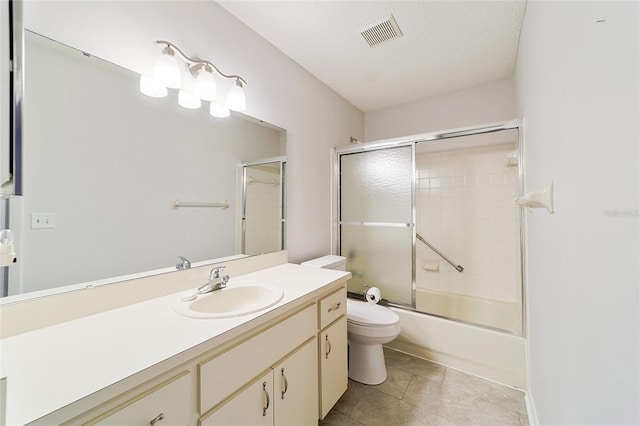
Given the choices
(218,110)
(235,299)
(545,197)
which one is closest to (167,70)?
(218,110)

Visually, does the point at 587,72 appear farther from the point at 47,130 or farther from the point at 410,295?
the point at 410,295

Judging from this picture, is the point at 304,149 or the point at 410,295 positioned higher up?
the point at 304,149

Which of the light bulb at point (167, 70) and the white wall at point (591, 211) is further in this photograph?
the light bulb at point (167, 70)

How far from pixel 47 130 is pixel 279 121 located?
49.7 inches

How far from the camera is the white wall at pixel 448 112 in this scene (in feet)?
7.57

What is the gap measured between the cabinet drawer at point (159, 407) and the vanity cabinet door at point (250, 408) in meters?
0.09

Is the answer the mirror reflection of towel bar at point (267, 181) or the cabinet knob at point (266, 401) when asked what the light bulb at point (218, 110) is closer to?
the mirror reflection of towel bar at point (267, 181)

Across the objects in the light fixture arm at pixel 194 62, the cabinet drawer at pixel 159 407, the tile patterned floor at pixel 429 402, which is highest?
the light fixture arm at pixel 194 62

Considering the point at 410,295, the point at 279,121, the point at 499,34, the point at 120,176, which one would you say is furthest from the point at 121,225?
the point at 499,34

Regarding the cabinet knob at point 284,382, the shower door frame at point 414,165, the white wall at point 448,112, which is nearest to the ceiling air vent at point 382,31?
the shower door frame at point 414,165

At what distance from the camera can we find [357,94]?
2588mm

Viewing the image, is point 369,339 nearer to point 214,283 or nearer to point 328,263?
point 328,263

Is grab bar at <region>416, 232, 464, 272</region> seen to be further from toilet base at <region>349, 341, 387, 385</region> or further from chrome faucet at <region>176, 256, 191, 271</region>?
chrome faucet at <region>176, 256, 191, 271</region>

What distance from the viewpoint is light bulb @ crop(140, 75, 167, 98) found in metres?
1.12
